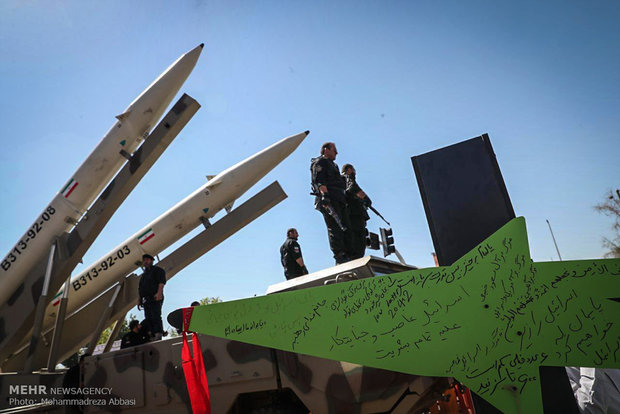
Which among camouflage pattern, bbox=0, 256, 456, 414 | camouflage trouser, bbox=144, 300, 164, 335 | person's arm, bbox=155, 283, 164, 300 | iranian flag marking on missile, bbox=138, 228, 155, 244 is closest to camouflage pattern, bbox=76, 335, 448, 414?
camouflage pattern, bbox=0, 256, 456, 414

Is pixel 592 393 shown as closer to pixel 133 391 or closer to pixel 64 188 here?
pixel 133 391

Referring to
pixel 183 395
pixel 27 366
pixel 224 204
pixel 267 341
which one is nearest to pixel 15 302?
pixel 27 366

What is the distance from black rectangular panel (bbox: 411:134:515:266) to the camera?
2340 mm

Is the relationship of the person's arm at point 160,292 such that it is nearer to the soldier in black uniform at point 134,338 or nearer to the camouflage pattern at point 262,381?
the soldier in black uniform at point 134,338

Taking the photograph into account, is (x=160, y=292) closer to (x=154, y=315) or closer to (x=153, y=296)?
(x=153, y=296)

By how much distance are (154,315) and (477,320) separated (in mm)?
4591

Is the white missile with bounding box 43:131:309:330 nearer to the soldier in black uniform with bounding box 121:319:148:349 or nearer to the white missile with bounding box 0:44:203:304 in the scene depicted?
the white missile with bounding box 0:44:203:304

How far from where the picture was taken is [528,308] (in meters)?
1.96

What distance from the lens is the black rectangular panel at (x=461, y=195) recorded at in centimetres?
234

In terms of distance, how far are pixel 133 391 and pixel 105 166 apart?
497 centimetres

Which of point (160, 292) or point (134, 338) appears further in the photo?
point (160, 292)

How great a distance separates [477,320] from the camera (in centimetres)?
202

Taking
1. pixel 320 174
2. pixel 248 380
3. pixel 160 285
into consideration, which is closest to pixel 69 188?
pixel 160 285

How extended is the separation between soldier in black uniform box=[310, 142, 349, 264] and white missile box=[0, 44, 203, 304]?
168 inches
